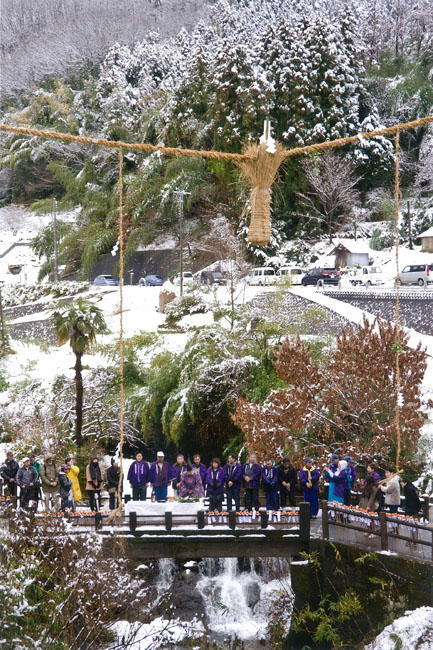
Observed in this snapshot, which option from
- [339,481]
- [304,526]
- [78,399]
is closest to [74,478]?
[304,526]

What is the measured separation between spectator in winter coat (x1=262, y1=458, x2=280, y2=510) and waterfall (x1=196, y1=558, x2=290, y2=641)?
1502mm

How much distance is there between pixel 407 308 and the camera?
22719mm

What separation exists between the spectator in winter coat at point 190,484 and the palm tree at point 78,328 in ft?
19.4

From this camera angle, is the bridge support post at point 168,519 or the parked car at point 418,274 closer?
the bridge support post at point 168,519

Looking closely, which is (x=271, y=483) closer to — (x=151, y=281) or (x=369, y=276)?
(x=369, y=276)

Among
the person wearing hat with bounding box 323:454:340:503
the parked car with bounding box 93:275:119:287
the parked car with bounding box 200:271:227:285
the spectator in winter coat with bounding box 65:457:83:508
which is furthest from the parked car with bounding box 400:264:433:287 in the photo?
the spectator in winter coat with bounding box 65:457:83:508

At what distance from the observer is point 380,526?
387 inches

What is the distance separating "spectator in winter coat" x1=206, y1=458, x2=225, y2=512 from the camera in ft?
38.1

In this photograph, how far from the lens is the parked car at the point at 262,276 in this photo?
2945 cm

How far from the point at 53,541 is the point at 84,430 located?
968 cm

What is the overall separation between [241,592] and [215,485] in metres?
2.36

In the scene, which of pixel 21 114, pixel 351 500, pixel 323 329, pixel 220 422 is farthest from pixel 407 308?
pixel 21 114

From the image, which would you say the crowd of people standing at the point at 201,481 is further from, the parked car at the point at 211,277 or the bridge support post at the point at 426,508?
the parked car at the point at 211,277

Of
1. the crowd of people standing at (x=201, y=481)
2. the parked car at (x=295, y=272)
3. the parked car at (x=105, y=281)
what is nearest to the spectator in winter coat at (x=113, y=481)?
the crowd of people standing at (x=201, y=481)
